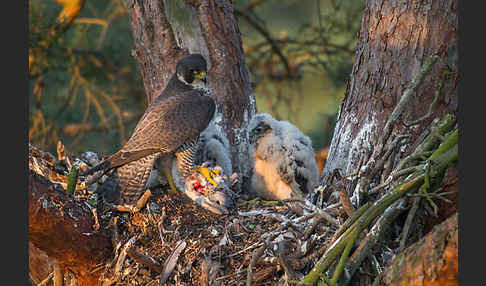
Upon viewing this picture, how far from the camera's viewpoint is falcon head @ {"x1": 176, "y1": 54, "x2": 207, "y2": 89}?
13.5 feet

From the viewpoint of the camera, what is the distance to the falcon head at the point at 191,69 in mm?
4105

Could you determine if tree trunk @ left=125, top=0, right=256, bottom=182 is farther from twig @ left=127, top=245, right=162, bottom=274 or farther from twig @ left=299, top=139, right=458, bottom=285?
twig @ left=299, top=139, right=458, bottom=285

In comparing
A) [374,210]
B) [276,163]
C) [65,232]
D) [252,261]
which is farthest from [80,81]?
[374,210]

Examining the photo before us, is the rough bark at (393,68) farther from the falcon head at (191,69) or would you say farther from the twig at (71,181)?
the twig at (71,181)

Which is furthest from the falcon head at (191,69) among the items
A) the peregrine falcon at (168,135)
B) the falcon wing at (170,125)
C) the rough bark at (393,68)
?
the rough bark at (393,68)

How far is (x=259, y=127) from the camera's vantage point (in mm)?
4559

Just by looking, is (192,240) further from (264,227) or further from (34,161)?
(34,161)

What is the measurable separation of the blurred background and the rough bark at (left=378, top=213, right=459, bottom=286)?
11.4 feet

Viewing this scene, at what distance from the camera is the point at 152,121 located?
3951 millimetres

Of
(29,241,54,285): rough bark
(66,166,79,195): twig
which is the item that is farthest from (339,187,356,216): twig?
(29,241,54,285): rough bark

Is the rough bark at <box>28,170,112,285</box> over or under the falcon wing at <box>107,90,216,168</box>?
under

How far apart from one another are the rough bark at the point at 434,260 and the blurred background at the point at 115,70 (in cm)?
348

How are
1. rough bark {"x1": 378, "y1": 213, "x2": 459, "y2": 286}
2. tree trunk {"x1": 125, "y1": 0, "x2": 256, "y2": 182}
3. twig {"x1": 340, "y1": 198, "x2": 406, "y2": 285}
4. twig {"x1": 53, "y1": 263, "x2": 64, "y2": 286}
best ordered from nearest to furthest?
rough bark {"x1": 378, "y1": 213, "x2": 459, "y2": 286} → twig {"x1": 340, "y1": 198, "x2": 406, "y2": 285} → twig {"x1": 53, "y1": 263, "x2": 64, "y2": 286} → tree trunk {"x1": 125, "y1": 0, "x2": 256, "y2": 182}

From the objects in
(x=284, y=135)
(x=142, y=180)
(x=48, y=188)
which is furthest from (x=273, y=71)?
(x=48, y=188)
